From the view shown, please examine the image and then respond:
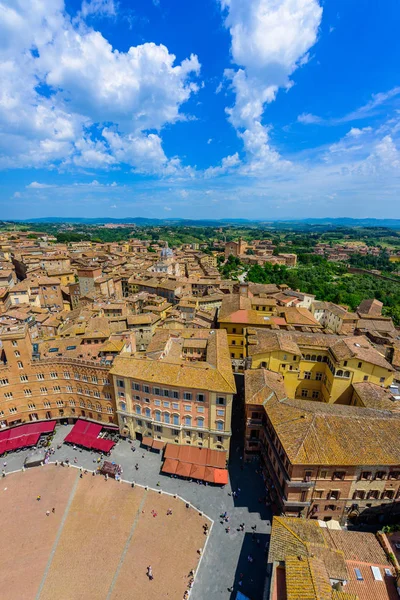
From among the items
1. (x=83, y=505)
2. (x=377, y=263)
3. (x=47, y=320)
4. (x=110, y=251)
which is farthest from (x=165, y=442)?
(x=377, y=263)

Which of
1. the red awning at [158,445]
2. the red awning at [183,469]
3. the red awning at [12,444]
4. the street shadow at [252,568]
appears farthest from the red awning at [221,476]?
the red awning at [12,444]

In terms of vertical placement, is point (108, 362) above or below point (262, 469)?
above

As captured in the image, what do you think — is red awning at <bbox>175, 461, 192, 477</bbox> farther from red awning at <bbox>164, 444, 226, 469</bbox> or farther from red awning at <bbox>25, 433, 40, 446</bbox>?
red awning at <bbox>25, 433, 40, 446</bbox>

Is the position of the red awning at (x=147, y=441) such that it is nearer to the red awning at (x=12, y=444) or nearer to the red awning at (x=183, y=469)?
the red awning at (x=183, y=469)

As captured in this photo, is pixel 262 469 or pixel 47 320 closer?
pixel 262 469

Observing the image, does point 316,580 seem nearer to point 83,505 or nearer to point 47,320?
point 83,505

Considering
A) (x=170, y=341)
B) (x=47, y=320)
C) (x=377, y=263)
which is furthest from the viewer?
(x=377, y=263)
